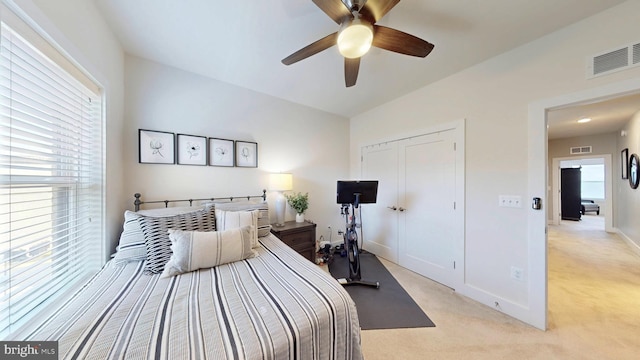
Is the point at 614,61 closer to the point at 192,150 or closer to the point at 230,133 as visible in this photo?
the point at 230,133

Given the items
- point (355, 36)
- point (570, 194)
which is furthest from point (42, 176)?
point (570, 194)

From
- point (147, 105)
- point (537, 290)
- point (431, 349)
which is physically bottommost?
point (431, 349)

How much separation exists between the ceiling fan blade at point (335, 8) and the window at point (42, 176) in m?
1.41

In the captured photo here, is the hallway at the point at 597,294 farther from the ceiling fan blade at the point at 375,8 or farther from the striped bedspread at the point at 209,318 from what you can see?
the ceiling fan blade at the point at 375,8

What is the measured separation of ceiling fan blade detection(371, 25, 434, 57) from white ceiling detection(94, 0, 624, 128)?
0.26 metres

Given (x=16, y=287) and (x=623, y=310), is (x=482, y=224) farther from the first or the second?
(x=16, y=287)

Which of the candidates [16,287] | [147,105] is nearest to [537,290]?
[16,287]

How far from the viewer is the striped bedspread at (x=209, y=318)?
75 centimetres

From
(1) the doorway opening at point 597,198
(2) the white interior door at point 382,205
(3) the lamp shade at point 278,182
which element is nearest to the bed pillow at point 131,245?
(3) the lamp shade at point 278,182

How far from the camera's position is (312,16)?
1599 millimetres

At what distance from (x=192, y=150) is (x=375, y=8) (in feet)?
7.54

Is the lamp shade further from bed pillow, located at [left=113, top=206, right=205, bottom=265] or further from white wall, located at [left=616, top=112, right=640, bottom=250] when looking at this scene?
white wall, located at [left=616, top=112, right=640, bottom=250]

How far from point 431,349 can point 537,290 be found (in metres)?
1.14

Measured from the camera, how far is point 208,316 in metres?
0.92
